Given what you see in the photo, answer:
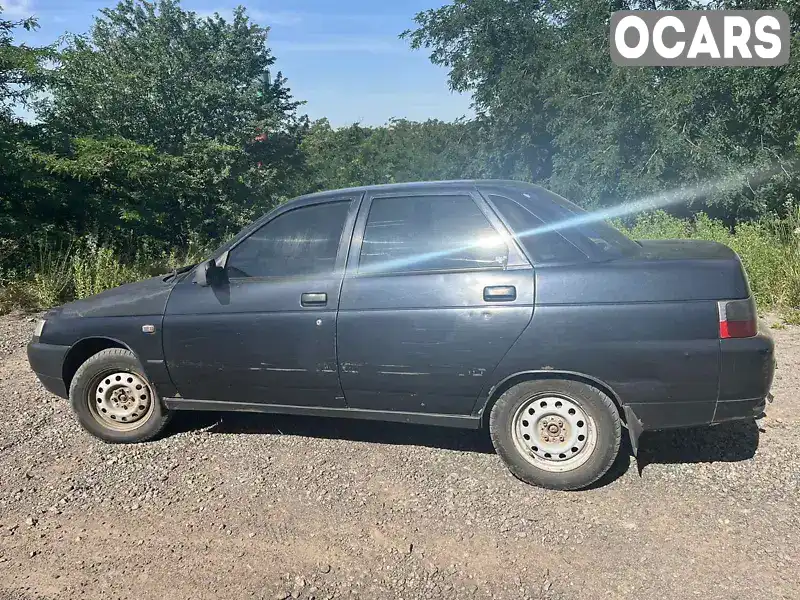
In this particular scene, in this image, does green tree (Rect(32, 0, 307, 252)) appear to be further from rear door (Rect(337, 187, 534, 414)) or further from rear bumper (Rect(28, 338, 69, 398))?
rear door (Rect(337, 187, 534, 414))

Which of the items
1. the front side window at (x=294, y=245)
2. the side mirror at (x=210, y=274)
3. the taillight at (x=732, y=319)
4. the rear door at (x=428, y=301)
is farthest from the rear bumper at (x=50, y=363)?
the taillight at (x=732, y=319)

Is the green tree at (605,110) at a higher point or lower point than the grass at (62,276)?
higher

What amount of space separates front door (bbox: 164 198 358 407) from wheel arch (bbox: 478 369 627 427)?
943 mm

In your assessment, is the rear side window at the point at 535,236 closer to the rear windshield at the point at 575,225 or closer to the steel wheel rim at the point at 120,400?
the rear windshield at the point at 575,225

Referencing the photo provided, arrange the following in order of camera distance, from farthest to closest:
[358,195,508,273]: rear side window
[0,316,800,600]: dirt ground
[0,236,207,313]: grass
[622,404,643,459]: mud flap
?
[0,236,207,313]: grass
[358,195,508,273]: rear side window
[622,404,643,459]: mud flap
[0,316,800,600]: dirt ground

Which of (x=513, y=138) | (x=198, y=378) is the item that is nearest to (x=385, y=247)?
(x=198, y=378)

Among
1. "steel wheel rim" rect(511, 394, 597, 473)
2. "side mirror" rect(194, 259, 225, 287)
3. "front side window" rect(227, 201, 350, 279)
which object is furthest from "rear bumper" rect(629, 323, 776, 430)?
"side mirror" rect(194, 259, 225, 287)

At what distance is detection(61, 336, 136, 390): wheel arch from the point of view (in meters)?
4.40

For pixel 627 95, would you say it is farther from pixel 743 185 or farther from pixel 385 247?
pixel 385 247

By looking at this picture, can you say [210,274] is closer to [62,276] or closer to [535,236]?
[535,236]

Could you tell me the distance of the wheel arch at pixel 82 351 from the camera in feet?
14.4

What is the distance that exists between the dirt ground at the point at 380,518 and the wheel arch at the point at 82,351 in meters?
0.47

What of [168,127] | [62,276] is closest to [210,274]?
[62,276]

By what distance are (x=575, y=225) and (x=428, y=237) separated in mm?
867
